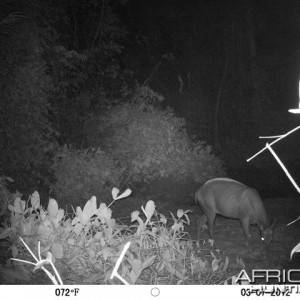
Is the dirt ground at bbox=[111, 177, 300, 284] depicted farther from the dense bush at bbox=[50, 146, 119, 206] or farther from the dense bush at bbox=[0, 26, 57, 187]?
the dense bush at bbox=[0, 26, 57, 187]

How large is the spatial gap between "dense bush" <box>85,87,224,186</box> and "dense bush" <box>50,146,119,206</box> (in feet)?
4.00

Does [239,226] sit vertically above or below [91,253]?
above

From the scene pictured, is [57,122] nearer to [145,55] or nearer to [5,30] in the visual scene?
[5,30]

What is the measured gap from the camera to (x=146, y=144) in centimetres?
1217

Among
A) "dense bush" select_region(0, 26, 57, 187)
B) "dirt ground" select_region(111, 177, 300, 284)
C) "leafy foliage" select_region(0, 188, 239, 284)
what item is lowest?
"leafy foliage" select_region(0, 188, 239, 284)

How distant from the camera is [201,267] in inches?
147

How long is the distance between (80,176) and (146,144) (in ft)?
9.05

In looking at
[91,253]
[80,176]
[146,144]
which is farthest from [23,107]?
[91,253]

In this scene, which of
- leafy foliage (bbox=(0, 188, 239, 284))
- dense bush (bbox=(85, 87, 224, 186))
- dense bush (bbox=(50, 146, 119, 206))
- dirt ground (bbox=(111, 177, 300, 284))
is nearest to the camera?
leafy foliage (bbox=(0, 188, 239, 284))

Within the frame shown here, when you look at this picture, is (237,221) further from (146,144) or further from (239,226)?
(146,144)

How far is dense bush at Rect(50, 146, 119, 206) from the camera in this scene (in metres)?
9.56

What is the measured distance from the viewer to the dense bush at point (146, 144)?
11844 mm

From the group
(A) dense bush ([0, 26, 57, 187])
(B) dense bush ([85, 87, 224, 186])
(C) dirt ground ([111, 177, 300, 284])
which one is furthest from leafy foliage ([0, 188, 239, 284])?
(B) dense bush ([85, 87, 224, 186])
